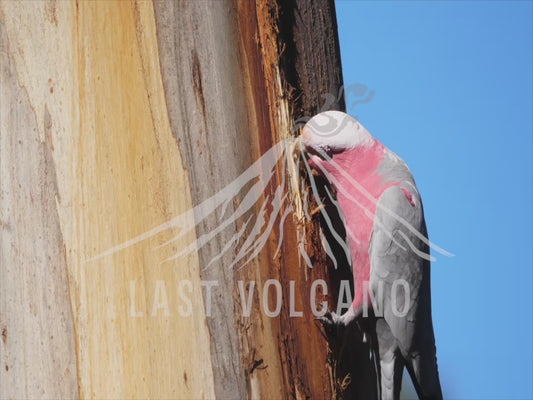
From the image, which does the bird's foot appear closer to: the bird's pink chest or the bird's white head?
the bird's pink chest

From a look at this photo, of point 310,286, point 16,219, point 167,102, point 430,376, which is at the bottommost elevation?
point 430,376

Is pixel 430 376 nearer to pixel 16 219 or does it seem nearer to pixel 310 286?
pixel 310 286

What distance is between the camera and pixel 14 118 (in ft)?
4.03

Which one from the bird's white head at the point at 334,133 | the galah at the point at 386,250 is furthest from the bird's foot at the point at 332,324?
the bird's white head at the point at 334,133

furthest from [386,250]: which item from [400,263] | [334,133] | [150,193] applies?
[150,193]

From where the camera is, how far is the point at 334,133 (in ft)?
3.76

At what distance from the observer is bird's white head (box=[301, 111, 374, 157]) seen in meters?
1.12

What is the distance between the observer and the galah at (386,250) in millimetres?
1091

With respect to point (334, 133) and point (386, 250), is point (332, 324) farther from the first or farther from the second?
point (334, 133)

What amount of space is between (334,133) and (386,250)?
0.18m

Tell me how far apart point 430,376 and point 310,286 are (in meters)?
0.21

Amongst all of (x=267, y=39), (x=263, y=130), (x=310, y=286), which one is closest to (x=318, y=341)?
(x=310, y=286)

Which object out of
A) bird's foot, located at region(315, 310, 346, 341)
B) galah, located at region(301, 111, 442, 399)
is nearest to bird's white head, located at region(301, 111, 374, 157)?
galah, located at region(301, 111, 442, 399)

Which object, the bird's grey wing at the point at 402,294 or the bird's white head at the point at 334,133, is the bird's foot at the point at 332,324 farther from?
the bird's white head at the point at 334,133
